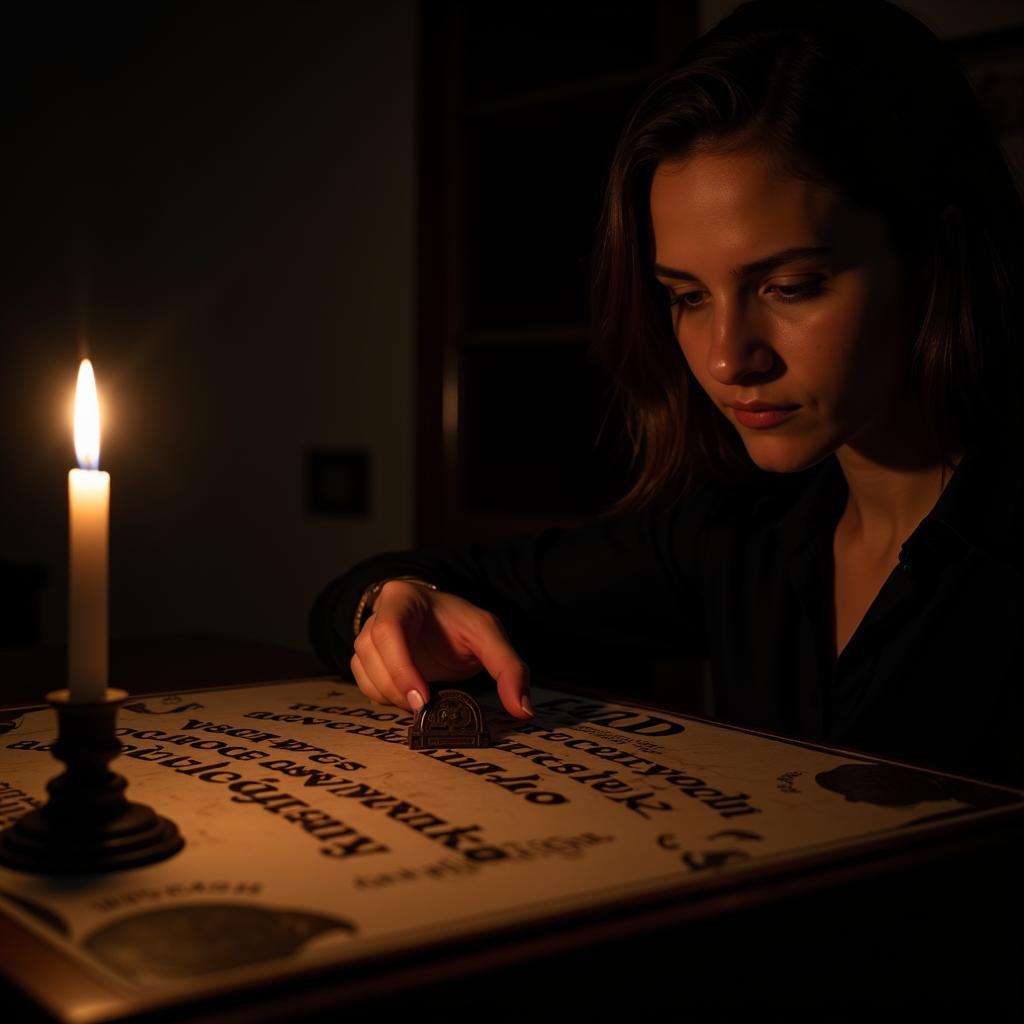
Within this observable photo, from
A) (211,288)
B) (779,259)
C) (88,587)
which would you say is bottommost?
(88,587)

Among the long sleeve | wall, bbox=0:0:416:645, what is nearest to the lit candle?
the long sleeve

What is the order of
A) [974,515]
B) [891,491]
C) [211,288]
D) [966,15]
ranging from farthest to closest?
1. [211,288]
2. [966,15]
3. [891,491]
4. [974,515]

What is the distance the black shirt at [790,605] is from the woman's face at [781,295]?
0.49ft

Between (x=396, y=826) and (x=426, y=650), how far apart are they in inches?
16.7

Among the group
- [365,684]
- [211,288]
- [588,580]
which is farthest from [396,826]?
[211,288]

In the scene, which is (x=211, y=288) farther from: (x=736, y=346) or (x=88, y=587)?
(x=88, y=587)

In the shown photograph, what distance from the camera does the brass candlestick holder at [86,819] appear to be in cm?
53

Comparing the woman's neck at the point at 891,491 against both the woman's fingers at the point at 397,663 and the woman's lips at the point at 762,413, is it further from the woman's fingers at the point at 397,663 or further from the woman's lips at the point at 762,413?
the woman's fingers at the point at 397,663

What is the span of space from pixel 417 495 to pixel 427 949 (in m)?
2.49

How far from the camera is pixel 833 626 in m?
1.23

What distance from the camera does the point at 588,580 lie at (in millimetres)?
1389

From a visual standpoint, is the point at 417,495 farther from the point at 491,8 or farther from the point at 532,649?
the point at 532,649

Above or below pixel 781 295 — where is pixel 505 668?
below

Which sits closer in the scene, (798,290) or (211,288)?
(798,290)
